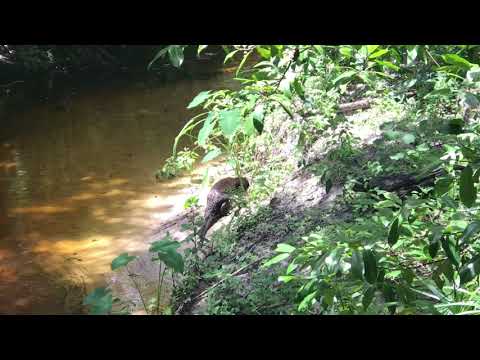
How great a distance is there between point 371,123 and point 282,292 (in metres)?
1.98

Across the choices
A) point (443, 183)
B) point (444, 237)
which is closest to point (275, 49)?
point (443, 183)

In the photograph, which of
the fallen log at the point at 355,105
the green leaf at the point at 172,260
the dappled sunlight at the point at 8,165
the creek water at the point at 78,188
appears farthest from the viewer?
the dappled sunlight at the point at 8,165

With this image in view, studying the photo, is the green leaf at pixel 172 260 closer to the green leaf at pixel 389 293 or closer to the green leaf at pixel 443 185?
the green leaf at pixel 389 293

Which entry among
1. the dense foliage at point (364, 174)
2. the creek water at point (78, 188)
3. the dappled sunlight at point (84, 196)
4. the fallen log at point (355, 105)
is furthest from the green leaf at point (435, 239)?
the dappled sunlight at point (84, 196)

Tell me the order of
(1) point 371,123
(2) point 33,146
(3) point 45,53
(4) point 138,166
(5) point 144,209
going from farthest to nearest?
(3) point 45,53, (2) point 33,146, (4) point 138,166, (5) point 144,209, (1) point 371,123

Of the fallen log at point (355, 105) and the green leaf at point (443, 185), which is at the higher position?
the green leaf at point (443, 185)

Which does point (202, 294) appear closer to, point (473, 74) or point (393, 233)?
point (393, 233)

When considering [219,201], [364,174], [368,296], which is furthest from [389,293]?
[219,201]

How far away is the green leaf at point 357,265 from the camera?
1.07 meters

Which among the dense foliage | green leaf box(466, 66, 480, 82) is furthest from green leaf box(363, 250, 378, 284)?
green leaf box(466, 66, 480, 82)

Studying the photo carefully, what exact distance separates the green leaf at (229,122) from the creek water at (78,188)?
3.05 meters
